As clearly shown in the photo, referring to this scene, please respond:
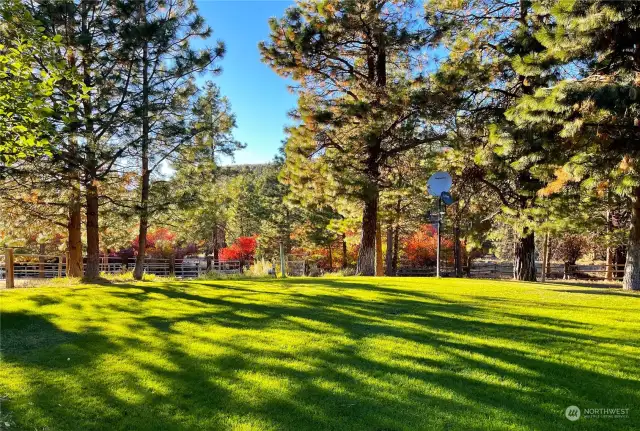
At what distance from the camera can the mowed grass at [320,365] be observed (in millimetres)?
2912

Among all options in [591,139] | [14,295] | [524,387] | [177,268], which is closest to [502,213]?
[591,139]

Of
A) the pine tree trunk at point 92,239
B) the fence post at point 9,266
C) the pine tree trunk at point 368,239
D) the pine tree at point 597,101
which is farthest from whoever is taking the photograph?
the pine tree trunk at point 368,239

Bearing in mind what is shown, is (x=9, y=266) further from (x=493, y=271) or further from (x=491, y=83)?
(x=493, y=271)

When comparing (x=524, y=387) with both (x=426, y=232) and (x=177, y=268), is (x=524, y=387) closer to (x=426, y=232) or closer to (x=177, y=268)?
(x=426, y=232)

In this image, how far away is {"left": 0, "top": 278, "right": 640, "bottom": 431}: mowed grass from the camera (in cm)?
291

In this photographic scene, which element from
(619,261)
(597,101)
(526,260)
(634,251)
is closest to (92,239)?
(597,101)

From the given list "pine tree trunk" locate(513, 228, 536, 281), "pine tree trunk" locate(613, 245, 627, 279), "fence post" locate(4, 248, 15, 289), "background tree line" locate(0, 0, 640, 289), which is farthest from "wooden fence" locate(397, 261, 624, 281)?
"fence post" locate(4, 248, 15, 289)

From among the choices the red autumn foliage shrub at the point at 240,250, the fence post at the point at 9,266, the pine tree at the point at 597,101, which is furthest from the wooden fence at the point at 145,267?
the pine tree at the point at 597,101

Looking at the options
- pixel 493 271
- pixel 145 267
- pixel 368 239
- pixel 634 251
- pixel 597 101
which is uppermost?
pixel 597 101

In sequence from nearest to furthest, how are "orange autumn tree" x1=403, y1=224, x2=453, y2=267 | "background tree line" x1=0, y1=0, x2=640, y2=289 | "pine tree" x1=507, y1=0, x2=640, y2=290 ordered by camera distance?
"pine tree" x1=507, y1=0, x2=640, y2=290
"background tree line" x1=0, y1=0, x2=640, y2=289
"orange autumn tree" x1=403, y1=224, x2=453, y2=267

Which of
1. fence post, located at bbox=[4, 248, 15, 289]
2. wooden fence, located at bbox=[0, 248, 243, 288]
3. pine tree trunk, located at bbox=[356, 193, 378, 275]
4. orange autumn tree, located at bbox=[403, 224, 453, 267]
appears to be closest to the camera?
fence post, located at bbox=[4, 248, 15, 289]

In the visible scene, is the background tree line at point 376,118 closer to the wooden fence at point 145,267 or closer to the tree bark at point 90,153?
the tree bark at point 90,153

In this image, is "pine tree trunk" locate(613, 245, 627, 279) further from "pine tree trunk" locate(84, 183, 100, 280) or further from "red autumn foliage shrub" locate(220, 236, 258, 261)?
"red autumn foliage shrub" locate(220, 236, 258, 261)

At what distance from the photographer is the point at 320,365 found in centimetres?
381
